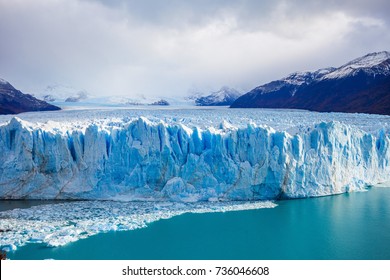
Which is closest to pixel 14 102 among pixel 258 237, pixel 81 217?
pixel 81 217

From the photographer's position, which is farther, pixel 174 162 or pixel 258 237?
pixel 174 162

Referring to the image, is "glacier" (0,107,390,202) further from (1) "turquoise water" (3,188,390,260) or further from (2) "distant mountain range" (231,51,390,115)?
(2) "distant mountain range" (231,51,390,115)

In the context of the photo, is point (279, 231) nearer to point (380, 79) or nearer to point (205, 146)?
point (205, 146)

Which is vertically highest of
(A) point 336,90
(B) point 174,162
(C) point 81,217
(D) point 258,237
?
(A) point 336,90

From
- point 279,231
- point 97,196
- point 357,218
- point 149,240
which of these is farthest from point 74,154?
point 357,218

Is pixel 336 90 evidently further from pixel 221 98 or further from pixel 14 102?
pixel 14 102

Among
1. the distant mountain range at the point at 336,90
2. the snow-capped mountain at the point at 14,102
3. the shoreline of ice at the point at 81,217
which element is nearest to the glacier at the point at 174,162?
the shoreline of ice at the point at 81,217

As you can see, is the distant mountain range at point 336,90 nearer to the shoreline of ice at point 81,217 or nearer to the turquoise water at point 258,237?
the turquoise water at point 258,237
